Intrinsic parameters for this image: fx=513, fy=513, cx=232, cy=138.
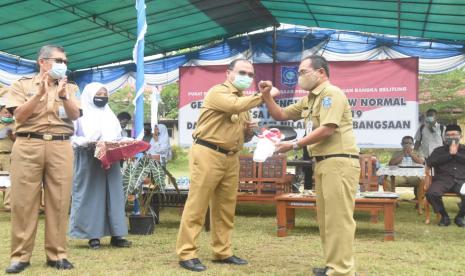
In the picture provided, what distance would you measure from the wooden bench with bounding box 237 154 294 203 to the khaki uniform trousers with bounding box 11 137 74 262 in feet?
12.2

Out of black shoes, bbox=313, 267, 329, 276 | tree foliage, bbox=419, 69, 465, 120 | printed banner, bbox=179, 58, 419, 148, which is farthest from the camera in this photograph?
tree foliage, bbox=419, 69, 465, 120

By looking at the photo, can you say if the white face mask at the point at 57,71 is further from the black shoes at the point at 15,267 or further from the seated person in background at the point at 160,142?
the seated person in background at the point at 160,142

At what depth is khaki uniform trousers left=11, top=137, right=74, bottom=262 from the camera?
380 centimetres

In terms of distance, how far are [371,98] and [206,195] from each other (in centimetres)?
669

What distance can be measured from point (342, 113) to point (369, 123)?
21.8 feet

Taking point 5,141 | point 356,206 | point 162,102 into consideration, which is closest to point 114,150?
point 356,206

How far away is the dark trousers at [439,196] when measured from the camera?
6.76 metres

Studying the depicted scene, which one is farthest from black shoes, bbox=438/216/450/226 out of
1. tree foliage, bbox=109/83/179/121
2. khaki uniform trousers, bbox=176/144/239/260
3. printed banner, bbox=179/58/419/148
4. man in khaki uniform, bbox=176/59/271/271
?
tree foliage, bbox=109/83/179/121

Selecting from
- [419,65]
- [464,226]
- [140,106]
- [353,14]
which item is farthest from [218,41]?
[464,226]

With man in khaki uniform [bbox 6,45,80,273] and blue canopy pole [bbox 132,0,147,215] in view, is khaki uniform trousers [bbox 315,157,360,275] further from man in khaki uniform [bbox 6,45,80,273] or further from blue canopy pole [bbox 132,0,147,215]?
blue canopy pole [bbox 132,0,147,215]

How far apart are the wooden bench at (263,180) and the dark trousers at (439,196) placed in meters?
1.97

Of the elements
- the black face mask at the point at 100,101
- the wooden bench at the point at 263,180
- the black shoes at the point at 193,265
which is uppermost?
the black face mask at the point at 100,101

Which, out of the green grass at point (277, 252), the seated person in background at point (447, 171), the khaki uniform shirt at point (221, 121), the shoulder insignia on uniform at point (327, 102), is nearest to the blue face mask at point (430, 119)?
the seated person in background at point (447, 171)

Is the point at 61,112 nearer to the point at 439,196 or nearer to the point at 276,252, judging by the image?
the point at 276,252
